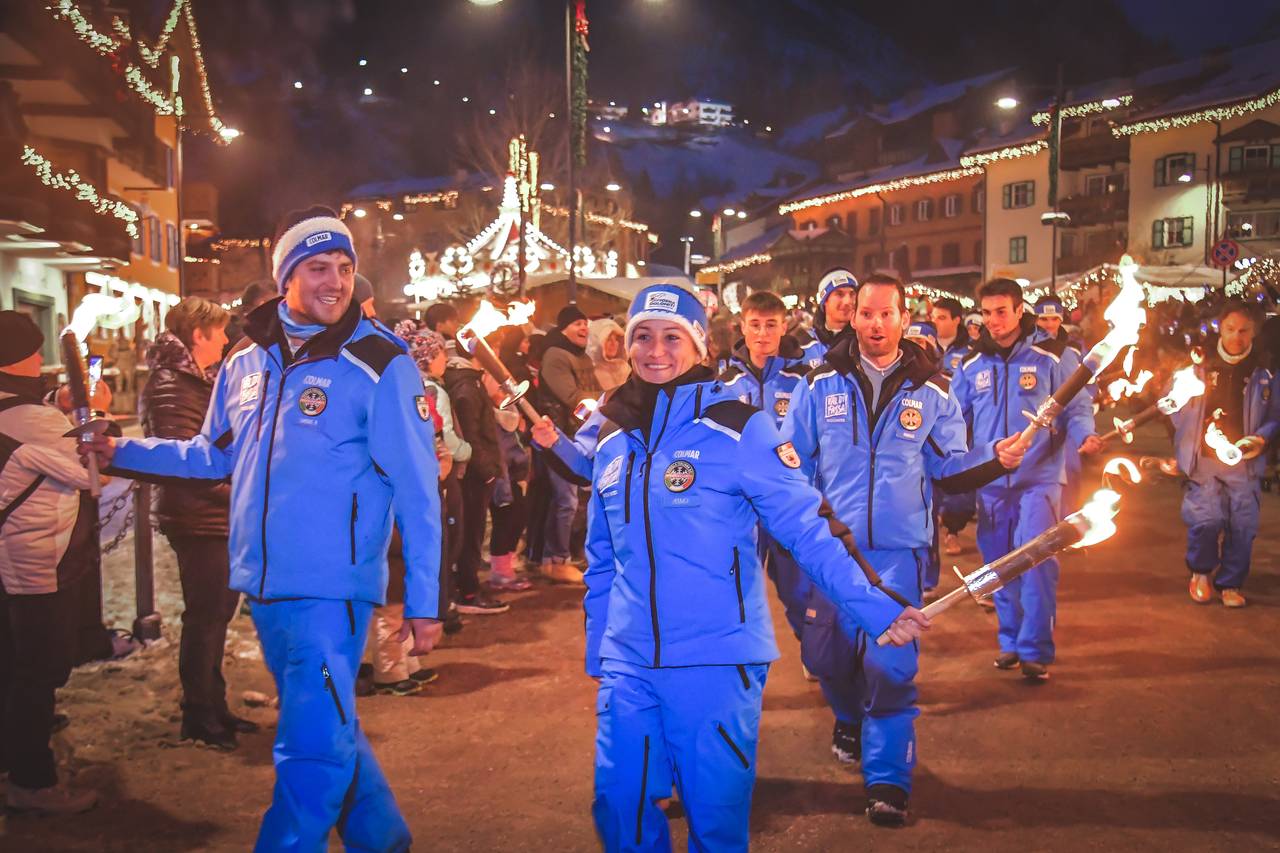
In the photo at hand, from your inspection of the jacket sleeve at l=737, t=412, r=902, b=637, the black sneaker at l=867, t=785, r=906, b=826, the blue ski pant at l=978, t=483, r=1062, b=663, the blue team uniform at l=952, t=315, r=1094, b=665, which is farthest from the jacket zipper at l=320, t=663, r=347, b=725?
the blue team uniform at l=952, t=315, r=1094, b=665

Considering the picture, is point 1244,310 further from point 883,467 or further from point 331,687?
point 331,687

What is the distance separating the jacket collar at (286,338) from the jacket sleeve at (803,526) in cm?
145

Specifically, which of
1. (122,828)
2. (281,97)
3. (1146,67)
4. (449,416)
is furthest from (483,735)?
(281,97)

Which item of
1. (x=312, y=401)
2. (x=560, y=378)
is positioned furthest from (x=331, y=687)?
(x=560, y=378)

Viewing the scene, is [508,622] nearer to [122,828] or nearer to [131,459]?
[122,828]

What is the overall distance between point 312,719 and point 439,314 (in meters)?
5.18

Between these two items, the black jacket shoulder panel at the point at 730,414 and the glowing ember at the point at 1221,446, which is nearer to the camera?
the black jacket shoulder panel at the point at 730,414

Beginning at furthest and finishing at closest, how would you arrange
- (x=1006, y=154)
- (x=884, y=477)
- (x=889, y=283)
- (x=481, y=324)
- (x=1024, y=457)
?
(x=1006, y=154)
(x=1024, y=457)
(x=889, y=283)
(x=884, y=477)
(x=481, y=324)

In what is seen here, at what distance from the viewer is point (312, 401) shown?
3705 mm

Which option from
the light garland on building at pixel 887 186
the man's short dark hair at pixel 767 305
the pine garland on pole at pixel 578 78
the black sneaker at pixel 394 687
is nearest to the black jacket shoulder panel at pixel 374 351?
the black sneaker at pixel 394 687

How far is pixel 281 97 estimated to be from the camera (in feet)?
268

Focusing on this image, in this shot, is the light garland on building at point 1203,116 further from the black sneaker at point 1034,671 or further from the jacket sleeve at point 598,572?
the jacket sleeve at point 598,572

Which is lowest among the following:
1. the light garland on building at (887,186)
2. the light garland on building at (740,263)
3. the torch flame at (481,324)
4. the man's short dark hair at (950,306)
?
the torch flame at (481,324)

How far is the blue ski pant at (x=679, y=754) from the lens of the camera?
3.33 meters
